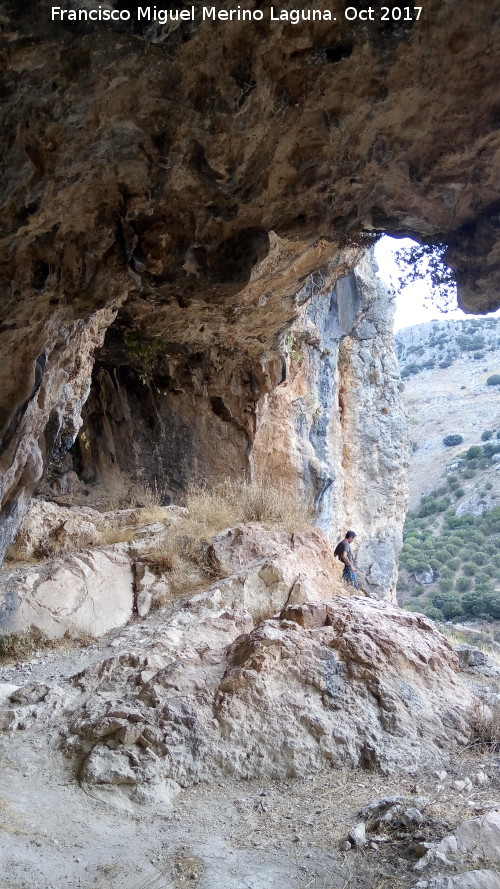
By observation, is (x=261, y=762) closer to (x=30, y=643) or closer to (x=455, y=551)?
(x=30, y=643)

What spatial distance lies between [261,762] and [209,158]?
3.49 metres

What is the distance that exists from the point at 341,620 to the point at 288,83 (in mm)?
3423

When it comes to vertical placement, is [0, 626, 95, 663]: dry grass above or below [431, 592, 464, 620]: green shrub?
above

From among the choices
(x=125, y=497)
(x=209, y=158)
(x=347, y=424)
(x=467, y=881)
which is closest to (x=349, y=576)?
(x=125, y=497)

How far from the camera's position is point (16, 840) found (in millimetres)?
2963

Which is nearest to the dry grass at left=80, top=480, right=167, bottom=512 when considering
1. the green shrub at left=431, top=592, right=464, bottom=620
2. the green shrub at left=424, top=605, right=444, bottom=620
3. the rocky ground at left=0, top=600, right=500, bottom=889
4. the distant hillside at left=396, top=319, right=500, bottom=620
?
the rocky ground at left=0, top=600, right=500, bottom=889

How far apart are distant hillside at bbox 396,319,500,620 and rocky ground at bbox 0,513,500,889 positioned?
2752 centimetres

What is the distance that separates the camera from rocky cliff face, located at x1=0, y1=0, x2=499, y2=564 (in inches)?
118

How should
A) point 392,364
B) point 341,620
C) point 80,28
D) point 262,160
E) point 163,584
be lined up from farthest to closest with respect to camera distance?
point 392,364, point 163,584, point 341,620, point 262,160, point 80,28

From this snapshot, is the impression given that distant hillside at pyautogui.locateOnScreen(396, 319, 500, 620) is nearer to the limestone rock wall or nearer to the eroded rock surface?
the limestone rock wall

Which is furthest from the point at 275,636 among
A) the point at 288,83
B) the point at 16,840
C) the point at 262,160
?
the point at 288,83

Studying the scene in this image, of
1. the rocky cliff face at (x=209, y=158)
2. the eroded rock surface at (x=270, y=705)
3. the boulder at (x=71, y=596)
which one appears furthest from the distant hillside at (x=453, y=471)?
the rocky cliff face at (x=209, y=158)

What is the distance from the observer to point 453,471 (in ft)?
148

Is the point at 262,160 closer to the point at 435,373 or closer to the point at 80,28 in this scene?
the point at 80,28
